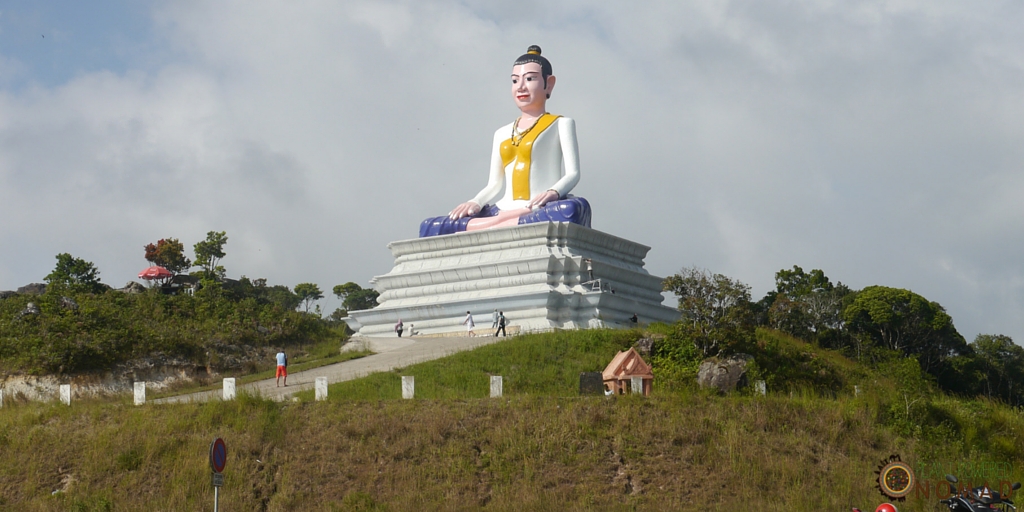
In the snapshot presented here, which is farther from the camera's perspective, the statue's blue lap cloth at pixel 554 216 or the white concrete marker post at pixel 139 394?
the statue's blue lap cloth at pixel 554 216

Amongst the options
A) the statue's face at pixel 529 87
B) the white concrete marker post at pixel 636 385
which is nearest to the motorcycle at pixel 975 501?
the white concrete marker post at pixel 636 385

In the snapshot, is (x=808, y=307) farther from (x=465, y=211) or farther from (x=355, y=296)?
(x=355, y=296)

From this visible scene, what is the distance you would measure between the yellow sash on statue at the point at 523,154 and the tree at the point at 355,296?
93.4 feet

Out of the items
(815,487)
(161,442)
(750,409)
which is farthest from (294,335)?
(815,487)

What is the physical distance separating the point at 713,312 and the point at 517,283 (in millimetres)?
7890

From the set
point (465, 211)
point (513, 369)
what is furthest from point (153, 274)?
point (513, 369)

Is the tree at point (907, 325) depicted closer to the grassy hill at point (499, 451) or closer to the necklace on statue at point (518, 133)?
the necklace on statue at point (518, 133)

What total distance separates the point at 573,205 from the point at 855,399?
13041 millimetres

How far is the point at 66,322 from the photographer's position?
2433 centimetres

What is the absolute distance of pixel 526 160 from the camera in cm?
3030

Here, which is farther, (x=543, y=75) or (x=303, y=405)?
(x=543, y=75)

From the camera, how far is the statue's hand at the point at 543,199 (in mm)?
29031

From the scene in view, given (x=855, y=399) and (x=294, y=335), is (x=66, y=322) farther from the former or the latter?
(x=855, y=399)

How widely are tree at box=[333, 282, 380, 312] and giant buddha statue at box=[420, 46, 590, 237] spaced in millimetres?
27859
